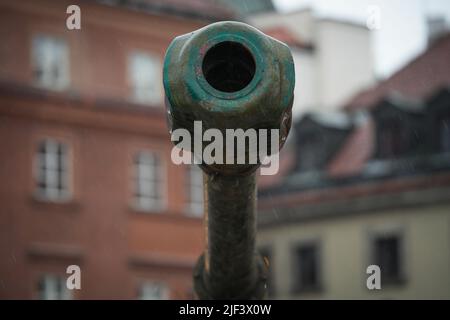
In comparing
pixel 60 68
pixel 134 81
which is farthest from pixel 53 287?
pixel 134 81

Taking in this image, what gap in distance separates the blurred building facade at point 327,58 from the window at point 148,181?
38.6ft

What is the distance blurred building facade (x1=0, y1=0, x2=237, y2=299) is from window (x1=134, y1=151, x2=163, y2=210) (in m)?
0.04

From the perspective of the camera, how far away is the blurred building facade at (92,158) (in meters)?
40.3

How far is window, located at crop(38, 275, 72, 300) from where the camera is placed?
40.2 meters

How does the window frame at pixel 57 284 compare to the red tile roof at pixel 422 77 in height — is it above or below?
below

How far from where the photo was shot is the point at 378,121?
47.6 m

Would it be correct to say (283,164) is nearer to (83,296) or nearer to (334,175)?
(334,175)

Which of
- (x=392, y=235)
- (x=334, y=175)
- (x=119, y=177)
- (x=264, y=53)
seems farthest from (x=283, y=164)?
(x=264, y=53)

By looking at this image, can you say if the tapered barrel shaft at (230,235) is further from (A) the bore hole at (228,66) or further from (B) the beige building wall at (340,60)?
(B) the beige building wall at (340,60)

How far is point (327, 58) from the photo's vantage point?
55.1 metres

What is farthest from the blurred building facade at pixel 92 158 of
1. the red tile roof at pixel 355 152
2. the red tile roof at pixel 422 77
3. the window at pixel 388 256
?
the red tile roof at pixel 422 77

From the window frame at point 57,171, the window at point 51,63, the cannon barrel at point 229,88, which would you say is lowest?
the cannon barrel at point 229,88

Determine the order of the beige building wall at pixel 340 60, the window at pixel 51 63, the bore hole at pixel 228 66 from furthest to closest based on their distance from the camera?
the beige building wall at pixel 340 60
the window at pixel 51 63
the bore hole at pixel 228 66

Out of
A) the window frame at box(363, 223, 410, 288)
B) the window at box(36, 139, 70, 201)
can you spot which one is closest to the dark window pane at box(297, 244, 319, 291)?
the window frame at box(363, 223, 410, 288)
